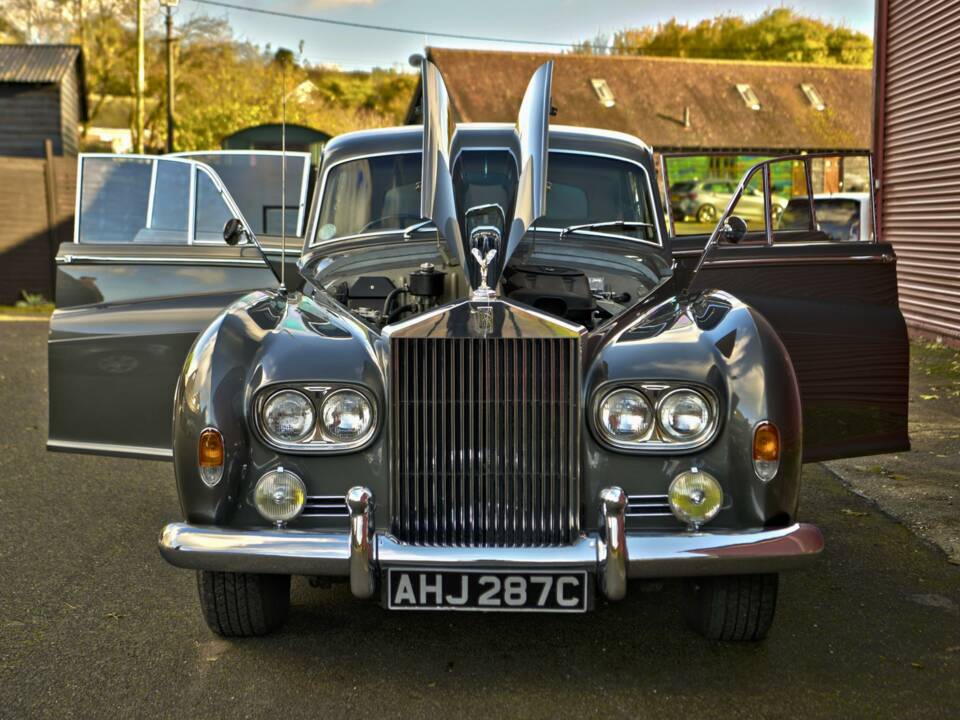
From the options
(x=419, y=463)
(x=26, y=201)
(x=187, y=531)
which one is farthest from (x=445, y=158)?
(x=26, y=201)

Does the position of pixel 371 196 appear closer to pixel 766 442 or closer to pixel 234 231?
pixel 234 231

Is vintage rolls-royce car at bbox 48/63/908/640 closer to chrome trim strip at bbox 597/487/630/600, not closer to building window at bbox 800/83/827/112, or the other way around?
chrome trim strip at bbox 597/487/630/600

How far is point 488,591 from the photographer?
3.26m

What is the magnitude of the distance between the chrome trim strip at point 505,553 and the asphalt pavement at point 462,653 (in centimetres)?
28

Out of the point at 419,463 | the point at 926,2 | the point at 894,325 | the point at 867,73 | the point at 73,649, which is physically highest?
the point at 867,73

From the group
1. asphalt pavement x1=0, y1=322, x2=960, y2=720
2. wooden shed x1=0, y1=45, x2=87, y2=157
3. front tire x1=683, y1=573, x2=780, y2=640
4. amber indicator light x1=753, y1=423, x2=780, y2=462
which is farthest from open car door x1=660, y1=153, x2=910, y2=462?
wooden shed x1=0, y1=45, x2=87, y2=157

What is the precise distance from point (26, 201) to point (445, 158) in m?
15.0

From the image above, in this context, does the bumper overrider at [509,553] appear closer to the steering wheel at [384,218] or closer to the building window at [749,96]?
the steering wheel at [384,218]

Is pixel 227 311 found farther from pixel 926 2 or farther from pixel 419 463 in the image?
pixel 926 2

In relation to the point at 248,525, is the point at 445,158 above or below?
above

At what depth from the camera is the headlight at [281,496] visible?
342 cm

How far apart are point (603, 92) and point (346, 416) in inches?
1500

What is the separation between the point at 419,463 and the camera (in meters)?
3.40

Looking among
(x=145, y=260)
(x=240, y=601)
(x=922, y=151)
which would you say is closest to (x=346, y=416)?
(x=240, y=601)
